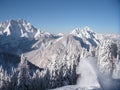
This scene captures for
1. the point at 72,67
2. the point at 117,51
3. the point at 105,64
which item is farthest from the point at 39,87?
the point at 117,51

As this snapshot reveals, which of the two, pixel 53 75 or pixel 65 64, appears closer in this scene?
pixel 53 75

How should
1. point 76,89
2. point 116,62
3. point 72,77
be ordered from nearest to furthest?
point 76,89
point 72,77
point 116,62

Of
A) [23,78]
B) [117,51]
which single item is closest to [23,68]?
[23,78]

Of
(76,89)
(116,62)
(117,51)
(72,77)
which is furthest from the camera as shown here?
(117,51)

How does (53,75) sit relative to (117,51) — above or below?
below

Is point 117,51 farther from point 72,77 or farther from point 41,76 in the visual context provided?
point 41,76

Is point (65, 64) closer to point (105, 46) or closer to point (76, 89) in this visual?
point (105, 46)

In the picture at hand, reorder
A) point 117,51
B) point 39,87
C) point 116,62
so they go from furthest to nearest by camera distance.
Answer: point 117,51, point 116,62, point 39,87

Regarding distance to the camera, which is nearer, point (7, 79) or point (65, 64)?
point (7, 79)

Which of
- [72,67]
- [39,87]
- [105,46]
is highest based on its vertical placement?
[105,46]
